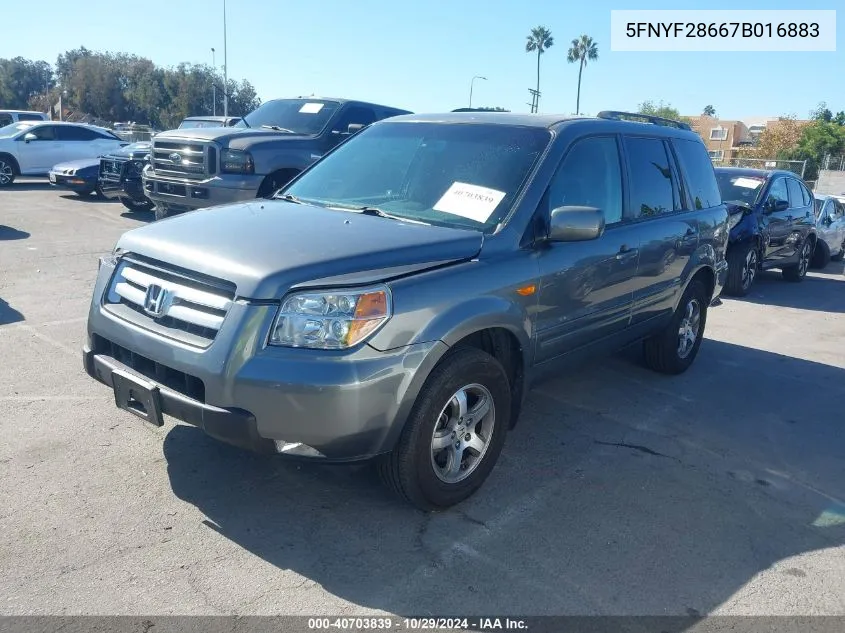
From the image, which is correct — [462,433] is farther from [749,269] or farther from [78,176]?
[78,176]

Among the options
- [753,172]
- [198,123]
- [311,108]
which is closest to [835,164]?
[753,172]

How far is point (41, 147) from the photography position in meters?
18.1

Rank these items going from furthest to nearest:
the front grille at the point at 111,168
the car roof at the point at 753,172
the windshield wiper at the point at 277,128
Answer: the front grille at the point at 111,168 < the car roof at the point at 753,172 < the windshield wiper at the point at 277,128

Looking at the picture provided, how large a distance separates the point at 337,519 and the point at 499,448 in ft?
3.07

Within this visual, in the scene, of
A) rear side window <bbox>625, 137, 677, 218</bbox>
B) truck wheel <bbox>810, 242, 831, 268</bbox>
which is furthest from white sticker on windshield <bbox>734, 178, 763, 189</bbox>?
rear side window <bbox>625, 137, 677, 218</bbox>

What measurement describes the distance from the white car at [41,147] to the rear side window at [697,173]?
53.7 ft

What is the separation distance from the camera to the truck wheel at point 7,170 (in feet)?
58.7

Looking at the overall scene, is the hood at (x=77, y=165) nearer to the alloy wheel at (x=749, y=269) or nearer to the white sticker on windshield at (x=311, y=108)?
the white sticker on windshield at (x=311, y=108)

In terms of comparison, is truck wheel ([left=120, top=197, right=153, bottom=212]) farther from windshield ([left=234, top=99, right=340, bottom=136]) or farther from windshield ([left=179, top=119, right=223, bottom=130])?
windshield ([left=234, top=99, right=340, bottom=136])

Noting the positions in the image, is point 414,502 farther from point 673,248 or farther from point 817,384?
point 817,384

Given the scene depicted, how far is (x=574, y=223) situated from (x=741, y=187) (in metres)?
8.14

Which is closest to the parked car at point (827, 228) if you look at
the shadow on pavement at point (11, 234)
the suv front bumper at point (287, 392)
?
the suv front bumper at point (287, 392)

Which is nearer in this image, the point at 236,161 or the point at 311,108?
the point at 236,161

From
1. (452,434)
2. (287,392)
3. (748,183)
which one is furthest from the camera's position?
(748,183)
